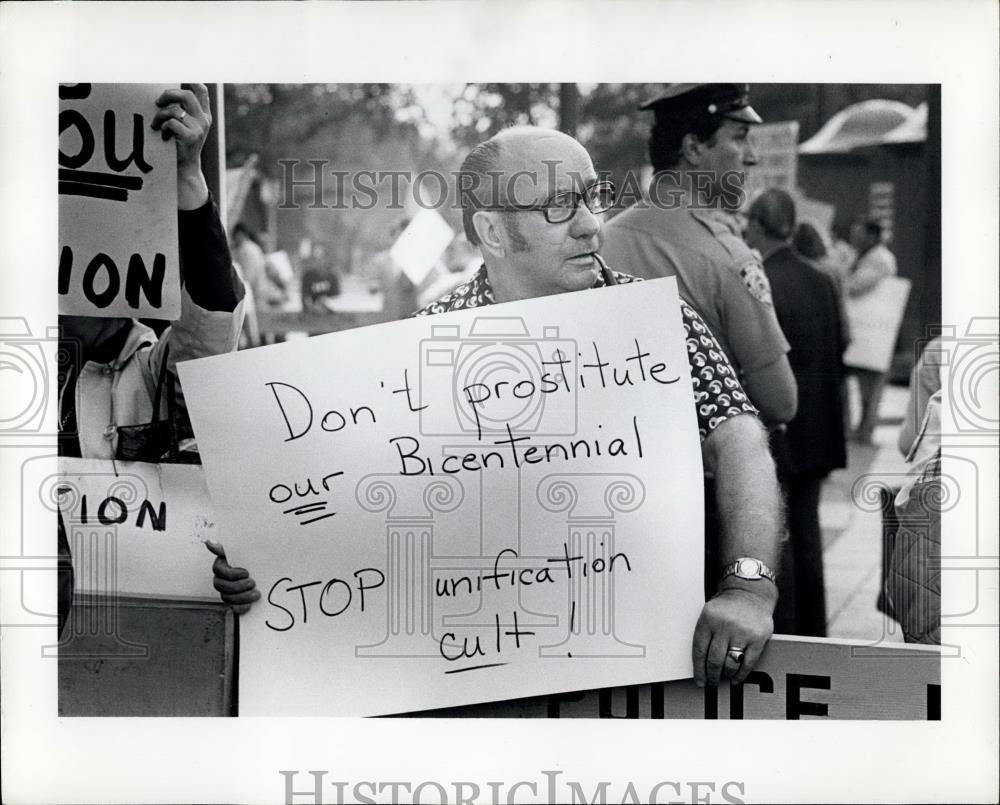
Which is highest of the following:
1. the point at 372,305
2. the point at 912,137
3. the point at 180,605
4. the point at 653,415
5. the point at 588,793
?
the point at 912,137

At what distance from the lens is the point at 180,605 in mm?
3469

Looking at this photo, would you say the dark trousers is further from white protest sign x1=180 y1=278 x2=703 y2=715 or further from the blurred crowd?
white protest sign x1=180 y1=278 x2=703 y2=715

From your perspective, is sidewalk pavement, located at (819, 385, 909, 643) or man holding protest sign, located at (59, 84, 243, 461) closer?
man holding protest sign, located at (59, 84, 243, 461)

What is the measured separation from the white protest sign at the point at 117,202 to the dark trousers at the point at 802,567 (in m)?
1.63

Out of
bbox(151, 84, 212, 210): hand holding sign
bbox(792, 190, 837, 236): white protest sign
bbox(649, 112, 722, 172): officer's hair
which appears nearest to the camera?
bbox(151, 84, 212, 210): hand holding sign

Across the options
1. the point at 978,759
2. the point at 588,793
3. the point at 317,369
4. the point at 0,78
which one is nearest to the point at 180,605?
the point at 317,369

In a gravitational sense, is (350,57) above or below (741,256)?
above

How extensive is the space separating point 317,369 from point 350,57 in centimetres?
73

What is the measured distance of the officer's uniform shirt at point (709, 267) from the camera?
3455 mm

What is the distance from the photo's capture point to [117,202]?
3.41 meters

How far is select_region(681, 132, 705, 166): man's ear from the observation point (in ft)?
11.5

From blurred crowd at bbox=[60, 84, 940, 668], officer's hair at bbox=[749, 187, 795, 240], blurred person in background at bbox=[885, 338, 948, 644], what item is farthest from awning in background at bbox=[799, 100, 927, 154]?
blurred person in background at bbox=[885, 338, 948, 644]

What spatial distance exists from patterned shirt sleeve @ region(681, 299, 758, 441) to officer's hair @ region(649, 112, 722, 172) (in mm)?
351

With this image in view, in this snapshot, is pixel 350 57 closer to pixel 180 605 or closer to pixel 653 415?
pixel 653 415
